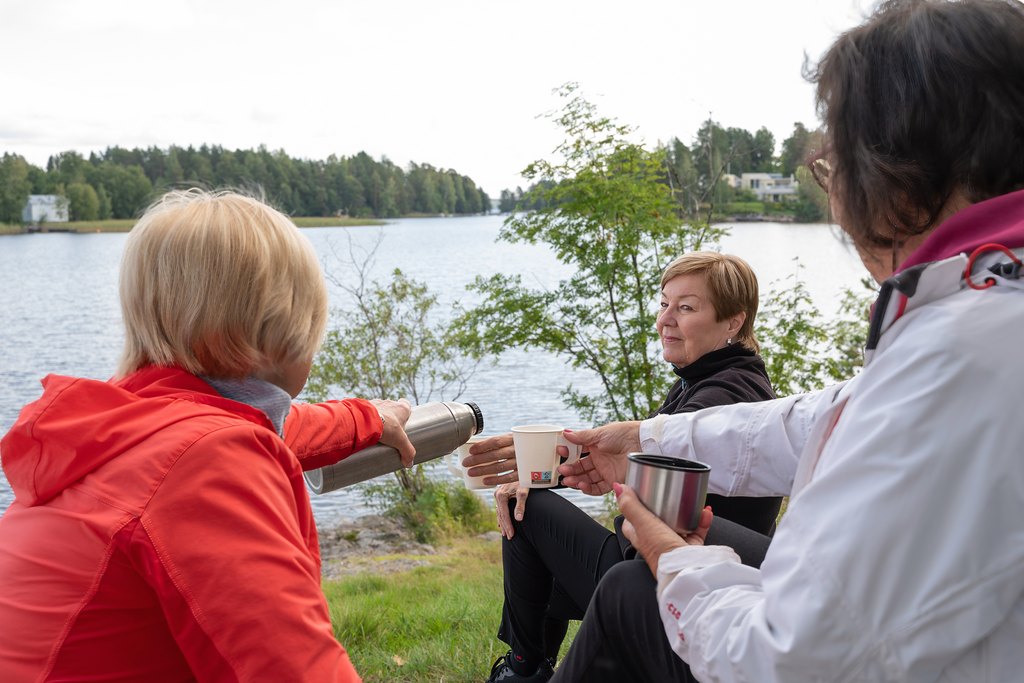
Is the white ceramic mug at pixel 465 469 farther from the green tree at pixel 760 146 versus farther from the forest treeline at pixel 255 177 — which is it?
the forest treeline at pixel 255 177

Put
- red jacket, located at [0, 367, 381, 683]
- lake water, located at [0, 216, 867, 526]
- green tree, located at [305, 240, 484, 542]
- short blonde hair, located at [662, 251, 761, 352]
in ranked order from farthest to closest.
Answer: lake water, located at [0, 216, 867, 526]
green tree, located at [305, 240, 484, 542]
short blonde hair, located at [662, 251, 761, 352]
red jacket, located at [0, 367, 381, 683]

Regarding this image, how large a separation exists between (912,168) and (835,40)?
301 mm

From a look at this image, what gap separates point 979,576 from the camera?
1091 millimetres

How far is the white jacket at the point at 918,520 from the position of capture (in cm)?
109

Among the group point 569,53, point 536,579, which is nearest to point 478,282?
point 569,53

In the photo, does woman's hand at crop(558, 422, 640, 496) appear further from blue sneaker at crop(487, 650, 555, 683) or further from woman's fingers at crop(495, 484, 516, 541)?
blue sneaker at crop(487, 650, 555, 683)

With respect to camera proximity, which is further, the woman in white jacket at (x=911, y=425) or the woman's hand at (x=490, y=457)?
the woman's hand at (x=490, y=457)

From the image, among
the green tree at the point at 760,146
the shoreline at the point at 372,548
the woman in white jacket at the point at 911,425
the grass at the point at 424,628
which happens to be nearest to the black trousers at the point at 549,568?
the grass at the point at 424,628

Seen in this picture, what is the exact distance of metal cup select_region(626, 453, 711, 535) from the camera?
1.69m

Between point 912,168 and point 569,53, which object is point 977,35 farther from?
point 569,53

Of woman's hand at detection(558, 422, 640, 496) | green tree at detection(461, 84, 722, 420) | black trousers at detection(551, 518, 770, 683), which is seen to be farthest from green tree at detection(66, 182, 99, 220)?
black trousers at detection(551, 518, 770, 683)

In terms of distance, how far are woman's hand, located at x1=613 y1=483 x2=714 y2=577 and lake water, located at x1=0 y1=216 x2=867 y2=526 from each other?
0.65 metres

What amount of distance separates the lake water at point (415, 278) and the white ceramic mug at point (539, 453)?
1.00 metres

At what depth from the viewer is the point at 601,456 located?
263 centimetres
